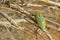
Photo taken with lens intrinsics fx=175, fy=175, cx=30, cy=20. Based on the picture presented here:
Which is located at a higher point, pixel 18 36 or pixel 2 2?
pixel 2 2

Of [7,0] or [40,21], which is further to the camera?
[7,0]

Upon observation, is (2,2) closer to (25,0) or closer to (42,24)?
(25,0)

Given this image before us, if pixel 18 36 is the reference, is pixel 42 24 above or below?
above

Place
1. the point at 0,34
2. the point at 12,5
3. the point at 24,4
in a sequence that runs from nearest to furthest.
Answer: the point at 12,5 → the point at 24,4 → the point at 0,34

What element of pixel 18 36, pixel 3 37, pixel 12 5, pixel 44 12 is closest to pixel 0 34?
pixel 3 37

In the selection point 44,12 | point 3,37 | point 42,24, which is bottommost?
point 3,37

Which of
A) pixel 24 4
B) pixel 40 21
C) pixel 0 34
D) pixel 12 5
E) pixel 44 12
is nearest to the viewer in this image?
pixel 40 21

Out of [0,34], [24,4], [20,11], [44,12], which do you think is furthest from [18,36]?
[20,11]

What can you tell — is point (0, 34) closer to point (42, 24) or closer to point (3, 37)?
point (3, 37)

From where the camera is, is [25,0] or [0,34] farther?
[0,34]
